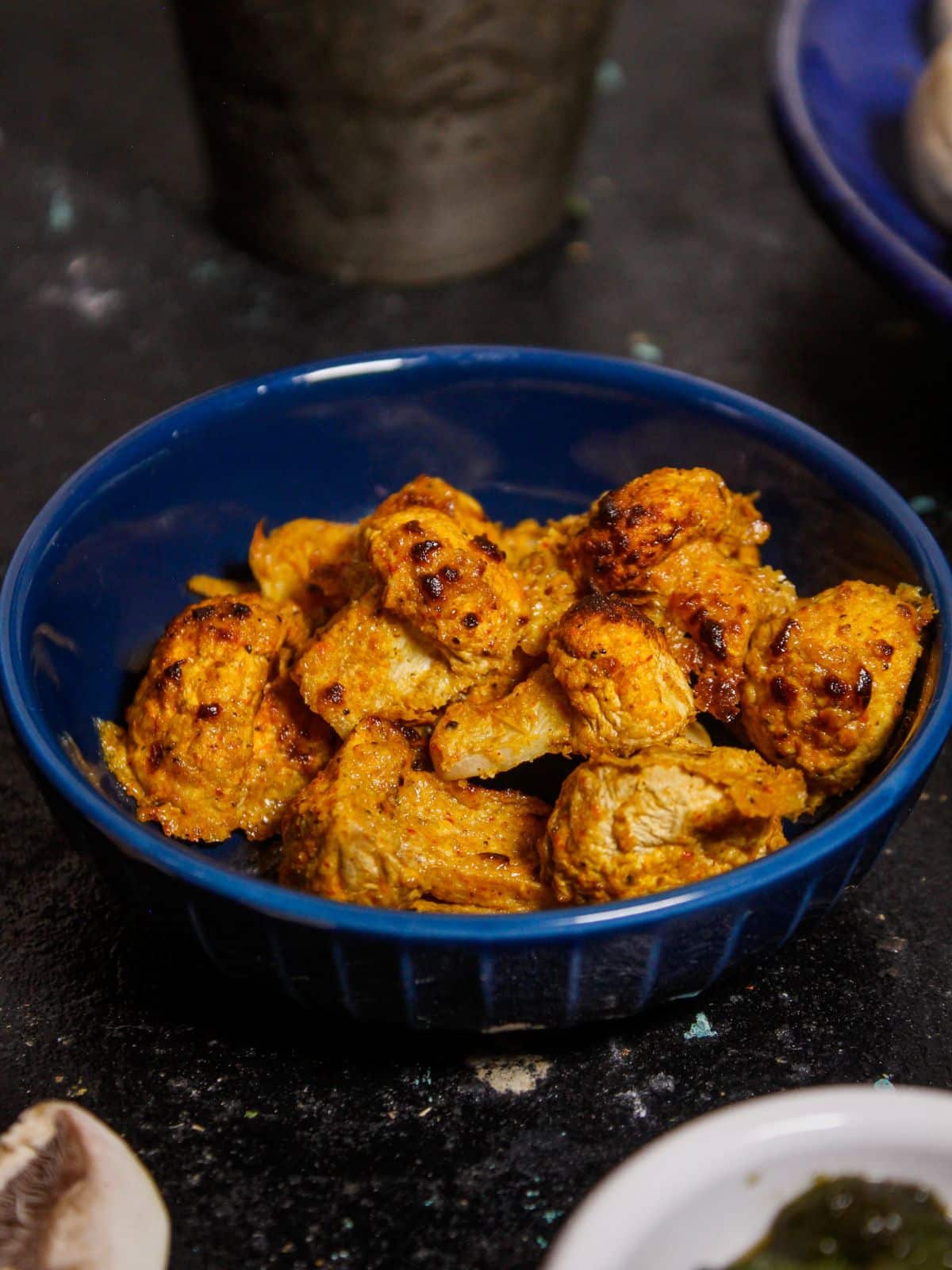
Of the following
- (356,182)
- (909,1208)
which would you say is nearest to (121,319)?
(356,182)

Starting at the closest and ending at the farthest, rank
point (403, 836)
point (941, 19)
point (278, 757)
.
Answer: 1. point (403, 836)
2. point (278, 757)
3. point (941, 19)

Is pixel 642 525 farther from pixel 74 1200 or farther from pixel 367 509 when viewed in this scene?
pixel 74 1200

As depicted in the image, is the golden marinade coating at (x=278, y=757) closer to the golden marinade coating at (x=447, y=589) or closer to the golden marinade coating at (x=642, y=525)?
the golden marinade coating at (x=447, y=589)

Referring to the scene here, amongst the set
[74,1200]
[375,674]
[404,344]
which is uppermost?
[375,674]

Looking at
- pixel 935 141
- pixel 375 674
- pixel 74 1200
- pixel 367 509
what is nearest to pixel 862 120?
pixel 935 141

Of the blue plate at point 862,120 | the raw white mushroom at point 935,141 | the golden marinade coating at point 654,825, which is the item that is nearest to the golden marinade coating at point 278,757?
the golden marinade coating at point 654,825

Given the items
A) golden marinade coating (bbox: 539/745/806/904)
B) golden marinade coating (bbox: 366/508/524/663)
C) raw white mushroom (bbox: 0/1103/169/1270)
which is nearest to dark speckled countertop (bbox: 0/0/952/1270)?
raw white mushroom (bbox: 0/1103/169/1270)

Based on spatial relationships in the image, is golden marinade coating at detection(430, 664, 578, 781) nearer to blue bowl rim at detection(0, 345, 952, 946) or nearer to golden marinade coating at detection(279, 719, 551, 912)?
golden marinade coating at detection(279, 719, 551, 912)
